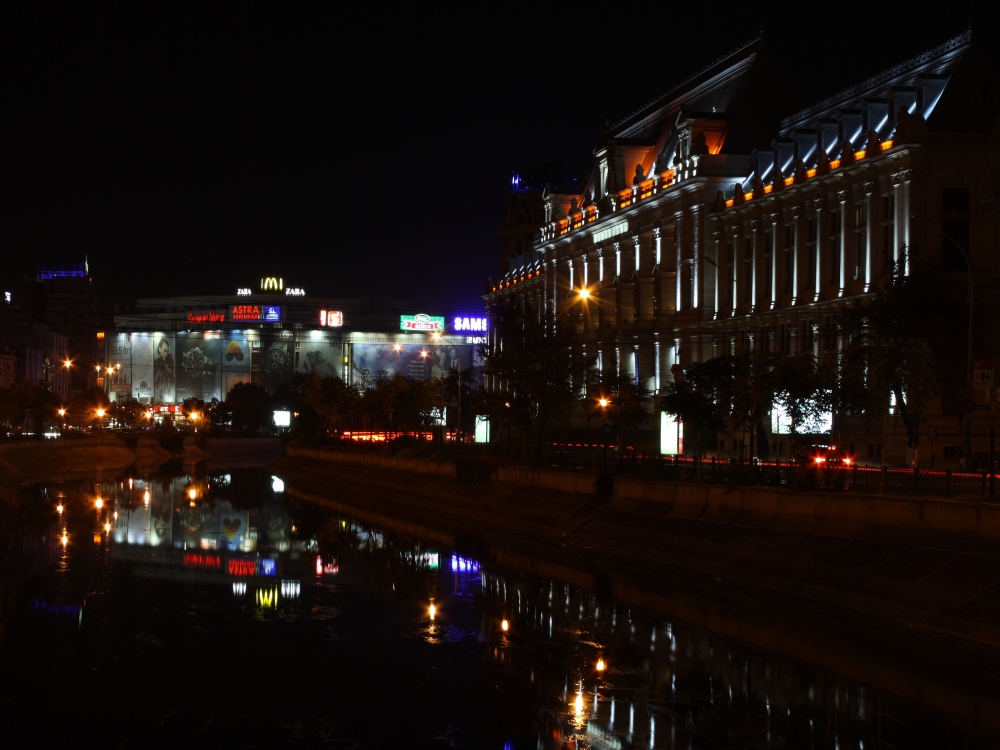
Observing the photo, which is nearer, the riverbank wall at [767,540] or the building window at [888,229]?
the riverbank wall at [767,540]

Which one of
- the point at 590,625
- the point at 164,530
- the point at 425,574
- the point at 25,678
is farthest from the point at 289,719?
the point at 164,530

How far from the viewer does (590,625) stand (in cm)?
3750

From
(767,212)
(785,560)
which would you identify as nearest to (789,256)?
(767,212)

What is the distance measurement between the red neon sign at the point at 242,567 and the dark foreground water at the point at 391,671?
0.20 m

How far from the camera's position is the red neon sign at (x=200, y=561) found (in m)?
53.6

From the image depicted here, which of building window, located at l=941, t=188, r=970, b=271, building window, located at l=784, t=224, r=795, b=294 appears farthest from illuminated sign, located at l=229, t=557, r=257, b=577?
building window, located at l=784, t=224, r=795, b=294


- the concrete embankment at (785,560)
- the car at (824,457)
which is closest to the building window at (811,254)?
the car at (824,457)

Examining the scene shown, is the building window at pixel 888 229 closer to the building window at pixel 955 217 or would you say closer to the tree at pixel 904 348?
the tree at pixel 904 348

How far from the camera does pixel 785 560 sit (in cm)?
3981

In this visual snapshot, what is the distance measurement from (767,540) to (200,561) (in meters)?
26.3

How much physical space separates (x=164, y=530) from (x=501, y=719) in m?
45.1

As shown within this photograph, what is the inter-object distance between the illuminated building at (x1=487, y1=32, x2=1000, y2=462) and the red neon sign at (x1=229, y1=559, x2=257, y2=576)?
25747 mm

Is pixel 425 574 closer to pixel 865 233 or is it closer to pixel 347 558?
pixel 347 558

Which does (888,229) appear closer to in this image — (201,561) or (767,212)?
(767,212)
